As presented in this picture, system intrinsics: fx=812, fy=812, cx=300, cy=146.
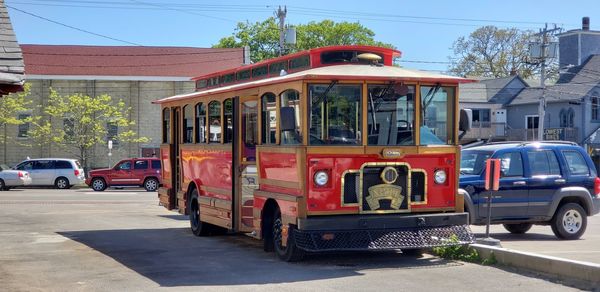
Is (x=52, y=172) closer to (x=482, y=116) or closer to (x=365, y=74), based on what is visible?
(x=365, y=74)

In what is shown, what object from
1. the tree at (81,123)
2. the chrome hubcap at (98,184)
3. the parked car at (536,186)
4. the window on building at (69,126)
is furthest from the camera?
the window on building at (69,126)

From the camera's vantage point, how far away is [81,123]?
50.3 meters

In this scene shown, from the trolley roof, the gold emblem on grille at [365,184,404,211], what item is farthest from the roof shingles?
the gold emblem on grille at [365,184,404,211]

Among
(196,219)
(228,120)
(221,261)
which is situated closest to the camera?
(221,261)

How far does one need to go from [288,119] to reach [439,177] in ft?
7.90

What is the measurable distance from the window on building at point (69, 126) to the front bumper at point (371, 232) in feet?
139

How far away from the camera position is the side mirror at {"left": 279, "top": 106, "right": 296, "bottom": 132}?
11227 millimetres

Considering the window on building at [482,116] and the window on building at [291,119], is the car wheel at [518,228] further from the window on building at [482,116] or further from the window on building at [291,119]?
the window on building at [482,116]

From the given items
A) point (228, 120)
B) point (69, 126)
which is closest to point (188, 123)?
point (228, 120)

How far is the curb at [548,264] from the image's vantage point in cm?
976

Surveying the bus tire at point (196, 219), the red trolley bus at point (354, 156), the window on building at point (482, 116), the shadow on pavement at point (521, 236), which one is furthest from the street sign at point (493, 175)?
the window on building at point (482, 116)

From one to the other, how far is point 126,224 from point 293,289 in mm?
10171

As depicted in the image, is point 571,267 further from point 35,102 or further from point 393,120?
point 35,102

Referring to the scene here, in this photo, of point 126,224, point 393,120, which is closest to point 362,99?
point 393,120
